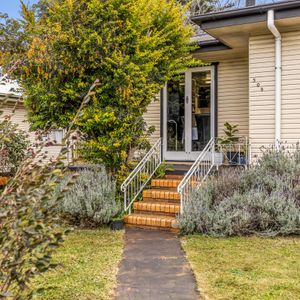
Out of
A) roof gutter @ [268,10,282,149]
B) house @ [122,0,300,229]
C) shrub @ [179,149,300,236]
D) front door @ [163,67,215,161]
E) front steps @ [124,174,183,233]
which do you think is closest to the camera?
shrub @ [179,149,300,236]

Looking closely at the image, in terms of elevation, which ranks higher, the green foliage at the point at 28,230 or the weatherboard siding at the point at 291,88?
the weatherboard siding at the point at 291,88

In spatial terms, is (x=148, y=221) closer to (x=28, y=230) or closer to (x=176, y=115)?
(x=176, y=115)

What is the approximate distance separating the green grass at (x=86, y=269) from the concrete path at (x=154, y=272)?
0.15 metres

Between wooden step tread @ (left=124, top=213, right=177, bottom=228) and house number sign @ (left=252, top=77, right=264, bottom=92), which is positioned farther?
house number sign @ (left=252, top=77, right=264, bottom=92)

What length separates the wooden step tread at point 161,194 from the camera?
7.64 m

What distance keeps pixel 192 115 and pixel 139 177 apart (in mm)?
2752

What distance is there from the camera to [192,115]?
10.0 m

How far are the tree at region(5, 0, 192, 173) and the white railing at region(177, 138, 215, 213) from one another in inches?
53.2

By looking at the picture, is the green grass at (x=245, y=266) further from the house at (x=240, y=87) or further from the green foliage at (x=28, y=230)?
the house at (x=240, y=87)

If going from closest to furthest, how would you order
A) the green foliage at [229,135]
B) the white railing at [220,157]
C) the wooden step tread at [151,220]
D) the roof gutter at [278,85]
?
the wooden step tread at [151,220]
the roof gutter at [278,85]
the white railing at [220,157]
the green foliage at [229,135]

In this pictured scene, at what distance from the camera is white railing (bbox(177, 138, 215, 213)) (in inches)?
273

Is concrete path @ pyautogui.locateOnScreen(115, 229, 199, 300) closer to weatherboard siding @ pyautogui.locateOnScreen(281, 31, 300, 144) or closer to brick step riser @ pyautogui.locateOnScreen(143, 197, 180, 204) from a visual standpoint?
brick step riser @ pyautogui.locateOnScreen(143, 197, 180, 204)

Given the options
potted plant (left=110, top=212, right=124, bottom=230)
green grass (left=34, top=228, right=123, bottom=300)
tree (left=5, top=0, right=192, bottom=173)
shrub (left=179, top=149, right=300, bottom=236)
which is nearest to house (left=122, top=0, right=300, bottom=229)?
potted plant (left=110, top=212, right=124, bottom=230)

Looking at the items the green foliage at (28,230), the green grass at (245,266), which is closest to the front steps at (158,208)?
the green grass at (245,266)
